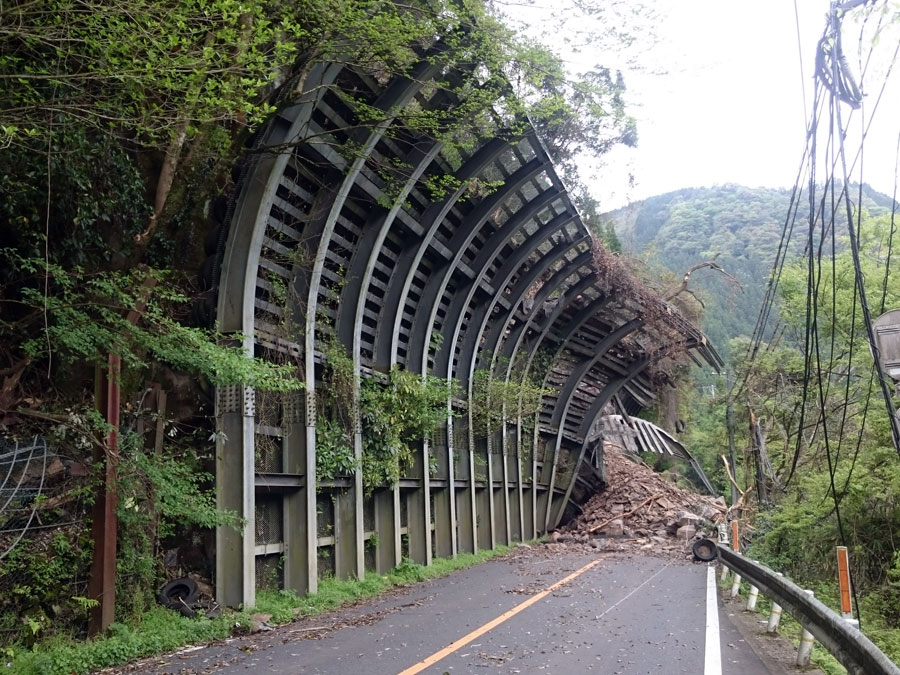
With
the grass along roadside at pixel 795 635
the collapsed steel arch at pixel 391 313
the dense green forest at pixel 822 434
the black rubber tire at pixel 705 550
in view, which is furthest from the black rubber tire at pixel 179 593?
the black rubber tire at pixel 705 550

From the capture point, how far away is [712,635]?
7.55 metres

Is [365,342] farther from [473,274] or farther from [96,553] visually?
[96,553]

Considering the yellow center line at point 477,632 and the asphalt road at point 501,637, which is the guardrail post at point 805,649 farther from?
the yellow center line at point 477,632

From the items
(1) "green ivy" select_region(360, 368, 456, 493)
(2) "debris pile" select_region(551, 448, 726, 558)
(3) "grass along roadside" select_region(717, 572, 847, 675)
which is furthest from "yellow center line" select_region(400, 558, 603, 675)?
(2) "debris pile" select_region(551, 448, 726, 558)

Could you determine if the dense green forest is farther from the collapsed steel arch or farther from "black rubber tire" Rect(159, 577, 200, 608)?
"black rubber tire" Rect(159, 577, 200, 608)

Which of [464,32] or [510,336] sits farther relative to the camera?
[510,336]

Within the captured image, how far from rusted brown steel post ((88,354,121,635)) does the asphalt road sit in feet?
2.77

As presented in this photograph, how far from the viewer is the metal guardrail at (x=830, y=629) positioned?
4.22 metres

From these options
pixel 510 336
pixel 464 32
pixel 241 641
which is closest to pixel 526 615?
pixel 241 641

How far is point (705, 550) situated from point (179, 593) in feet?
41.7

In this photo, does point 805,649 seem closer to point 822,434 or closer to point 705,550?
point 705,550

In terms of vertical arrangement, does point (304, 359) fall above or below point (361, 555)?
above

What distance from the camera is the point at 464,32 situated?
1027 cm

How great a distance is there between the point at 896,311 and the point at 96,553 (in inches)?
306
